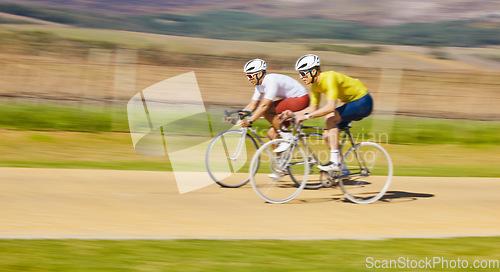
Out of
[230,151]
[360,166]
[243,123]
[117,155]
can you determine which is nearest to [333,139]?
[360,166]

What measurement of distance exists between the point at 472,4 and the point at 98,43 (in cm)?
6891

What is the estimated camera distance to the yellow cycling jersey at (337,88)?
Result: 784cm

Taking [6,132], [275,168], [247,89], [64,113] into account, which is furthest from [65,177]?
[247,89]

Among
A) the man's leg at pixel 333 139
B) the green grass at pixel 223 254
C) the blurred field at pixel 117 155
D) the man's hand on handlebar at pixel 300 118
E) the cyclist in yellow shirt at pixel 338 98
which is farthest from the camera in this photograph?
the blurred field at pixel 117 155

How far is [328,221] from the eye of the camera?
7270mm

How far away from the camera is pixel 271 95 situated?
8.49 metres

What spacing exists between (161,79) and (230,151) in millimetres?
19470

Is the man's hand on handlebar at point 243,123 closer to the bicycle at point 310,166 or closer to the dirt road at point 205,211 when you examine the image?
the bicycle at point 310,166

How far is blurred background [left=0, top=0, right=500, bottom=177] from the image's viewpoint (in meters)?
14.1

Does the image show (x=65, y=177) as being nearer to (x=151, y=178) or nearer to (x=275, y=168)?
(x=151, y=178)

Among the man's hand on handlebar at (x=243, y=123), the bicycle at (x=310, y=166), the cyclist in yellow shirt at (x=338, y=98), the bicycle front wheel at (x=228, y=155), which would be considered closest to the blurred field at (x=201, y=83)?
the bicycle front wheel at (x=228, y=155)

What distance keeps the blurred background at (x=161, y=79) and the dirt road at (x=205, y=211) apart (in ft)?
7.28

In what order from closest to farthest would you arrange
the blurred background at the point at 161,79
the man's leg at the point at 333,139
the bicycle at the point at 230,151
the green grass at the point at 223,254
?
the green grass at the point at 223,254, the man's leg at the point at 333,139, the bicycle at the point at 230,151, the blurred background at the point at 161,79

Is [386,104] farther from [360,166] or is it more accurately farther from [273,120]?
[360,166]
